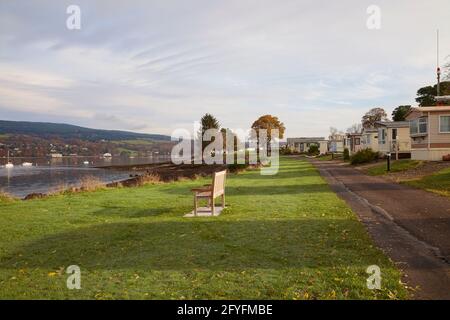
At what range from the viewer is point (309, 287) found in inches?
213

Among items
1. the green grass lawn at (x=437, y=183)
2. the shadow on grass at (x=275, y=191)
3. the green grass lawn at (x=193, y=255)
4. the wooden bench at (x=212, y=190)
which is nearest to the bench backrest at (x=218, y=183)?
the wooden bench at (x=212, y=190)

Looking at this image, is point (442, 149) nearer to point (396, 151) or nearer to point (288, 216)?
point (396, 151)

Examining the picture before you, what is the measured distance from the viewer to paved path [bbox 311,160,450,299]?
5.91 meters

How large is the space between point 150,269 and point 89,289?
1.11 m

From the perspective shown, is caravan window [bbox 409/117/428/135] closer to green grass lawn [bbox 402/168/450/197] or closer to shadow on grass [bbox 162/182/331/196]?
green grass lawn [bbox 402/168/450/197]

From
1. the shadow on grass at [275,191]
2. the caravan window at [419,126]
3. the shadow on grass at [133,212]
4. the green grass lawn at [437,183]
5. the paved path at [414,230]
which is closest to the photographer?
the paved path at [414,230]

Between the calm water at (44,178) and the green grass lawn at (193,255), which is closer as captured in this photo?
the green grass lawn at (193,255)

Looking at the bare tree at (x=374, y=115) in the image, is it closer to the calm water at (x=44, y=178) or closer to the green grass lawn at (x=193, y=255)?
the calm water at (x=44, y=178)

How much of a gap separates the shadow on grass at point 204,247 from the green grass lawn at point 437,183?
8948 millimetres

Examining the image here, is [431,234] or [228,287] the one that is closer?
[228,287]

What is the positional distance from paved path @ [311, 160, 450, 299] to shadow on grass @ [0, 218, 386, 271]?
1.81 feet

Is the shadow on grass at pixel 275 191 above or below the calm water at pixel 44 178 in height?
above

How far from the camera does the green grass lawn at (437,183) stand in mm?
17138
